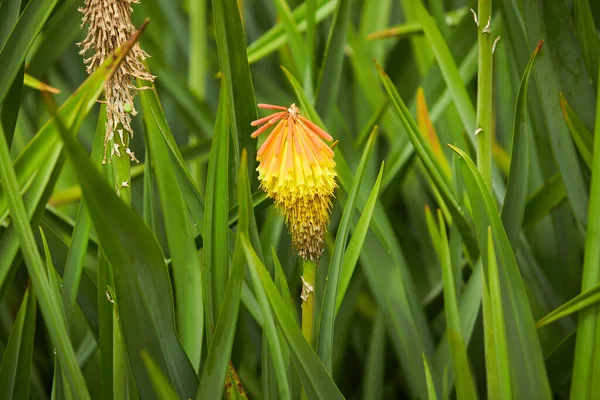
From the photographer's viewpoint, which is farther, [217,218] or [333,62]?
[333,62]

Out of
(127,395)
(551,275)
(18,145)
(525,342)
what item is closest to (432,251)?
(551,275)

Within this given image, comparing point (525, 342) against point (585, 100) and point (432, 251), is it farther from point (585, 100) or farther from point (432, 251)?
point (432, 251)

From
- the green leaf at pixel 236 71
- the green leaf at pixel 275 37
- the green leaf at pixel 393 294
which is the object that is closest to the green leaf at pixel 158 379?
the green leaf at pixel 236 71

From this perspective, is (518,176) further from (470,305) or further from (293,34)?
(293,34)

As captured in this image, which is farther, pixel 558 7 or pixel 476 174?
pixel 558 7

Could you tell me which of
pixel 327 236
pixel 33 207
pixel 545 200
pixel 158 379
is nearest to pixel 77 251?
pixel 33 207

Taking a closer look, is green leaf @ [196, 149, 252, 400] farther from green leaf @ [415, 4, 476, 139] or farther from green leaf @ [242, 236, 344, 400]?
green leaf @ [415, 4, 476, 139]

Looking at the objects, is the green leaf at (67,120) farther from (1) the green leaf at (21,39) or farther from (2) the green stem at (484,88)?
(2) the green stem at (484,88)
